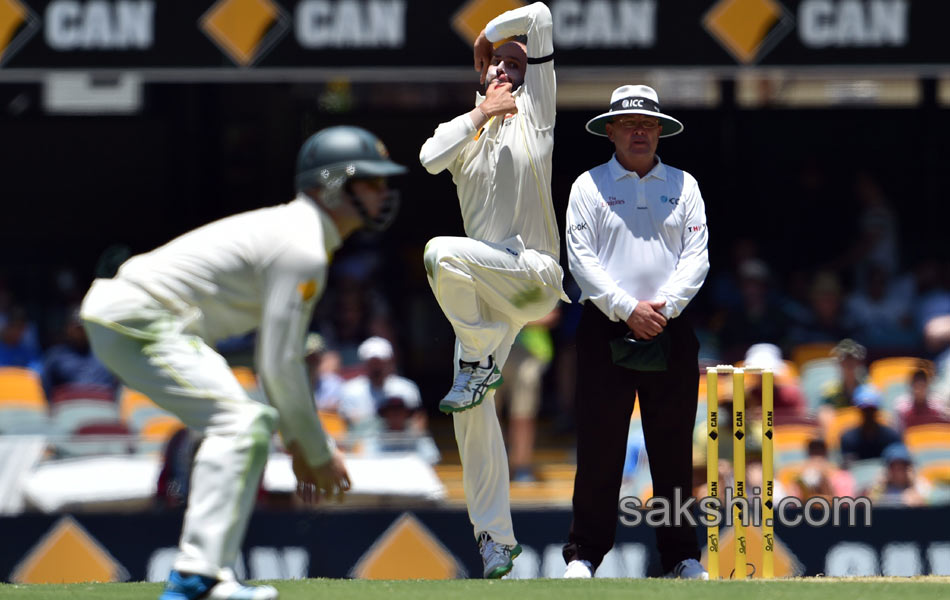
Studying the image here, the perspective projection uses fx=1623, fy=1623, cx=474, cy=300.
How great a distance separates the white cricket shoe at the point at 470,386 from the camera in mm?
5707

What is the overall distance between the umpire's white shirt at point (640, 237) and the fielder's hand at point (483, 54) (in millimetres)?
590

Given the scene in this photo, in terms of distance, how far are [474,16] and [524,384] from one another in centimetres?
212

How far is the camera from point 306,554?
786 cm

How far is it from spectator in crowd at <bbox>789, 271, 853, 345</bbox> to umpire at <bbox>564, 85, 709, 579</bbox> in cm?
445

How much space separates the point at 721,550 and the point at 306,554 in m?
1.99

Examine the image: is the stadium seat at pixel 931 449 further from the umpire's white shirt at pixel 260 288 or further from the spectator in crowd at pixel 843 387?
the umpire's white shirt at pixel 260 288

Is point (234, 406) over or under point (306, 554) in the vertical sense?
over

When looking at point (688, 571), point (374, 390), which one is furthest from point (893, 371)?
point (688, 571)

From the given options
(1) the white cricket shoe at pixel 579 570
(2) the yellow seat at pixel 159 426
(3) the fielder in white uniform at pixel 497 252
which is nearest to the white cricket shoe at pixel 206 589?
(3) the fielder in white uniform at pixel 497 252

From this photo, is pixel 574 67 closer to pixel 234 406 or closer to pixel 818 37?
pixel 818 37

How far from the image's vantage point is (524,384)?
9406 mm

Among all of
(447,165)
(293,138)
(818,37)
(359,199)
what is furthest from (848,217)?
(359,199)

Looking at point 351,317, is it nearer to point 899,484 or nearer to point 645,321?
point 899,484

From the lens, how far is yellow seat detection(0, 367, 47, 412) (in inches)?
356
